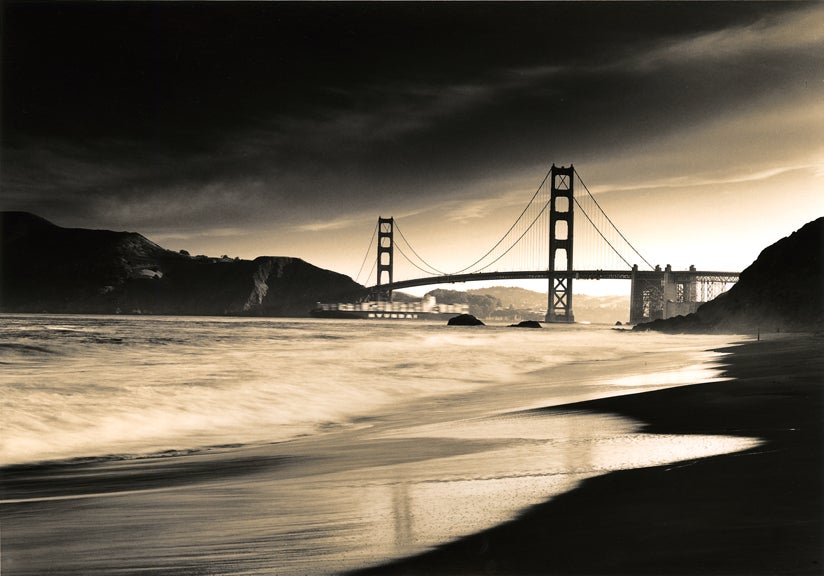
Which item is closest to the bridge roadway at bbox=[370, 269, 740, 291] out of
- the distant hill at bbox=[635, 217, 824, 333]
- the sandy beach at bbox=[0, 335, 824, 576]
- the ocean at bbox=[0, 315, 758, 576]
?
the distant hill at bbox=[635, 217, 824, 333]

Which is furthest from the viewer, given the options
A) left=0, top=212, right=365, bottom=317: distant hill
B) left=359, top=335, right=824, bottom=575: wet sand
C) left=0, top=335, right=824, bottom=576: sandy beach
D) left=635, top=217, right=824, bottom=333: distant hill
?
left=0, top=212, right=365, bottom=317: distant hill

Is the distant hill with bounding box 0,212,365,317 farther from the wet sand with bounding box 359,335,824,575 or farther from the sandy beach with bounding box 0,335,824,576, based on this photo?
the wet sand with bounding box 359,335,824,575

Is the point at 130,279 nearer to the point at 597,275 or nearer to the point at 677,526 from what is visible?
the point at 597,275

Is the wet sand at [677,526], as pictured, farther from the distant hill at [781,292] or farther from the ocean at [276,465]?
the distant hill at [781,292]

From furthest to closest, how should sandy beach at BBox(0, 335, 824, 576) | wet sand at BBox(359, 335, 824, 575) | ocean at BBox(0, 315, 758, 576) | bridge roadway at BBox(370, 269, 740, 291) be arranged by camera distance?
1. bridge roadway at BBox(370, 269, 740, 291)
2. ocean at BBox(0, 315, 758, 576)
3. sandy beach at BBox(0, 335, 824, 576)
4. wet sand at BBox(359, 335, 824, 575)

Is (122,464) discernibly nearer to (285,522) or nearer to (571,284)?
(285,522)

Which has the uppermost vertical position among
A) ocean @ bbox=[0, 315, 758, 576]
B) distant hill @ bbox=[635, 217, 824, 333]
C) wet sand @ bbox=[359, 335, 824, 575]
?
distant hill @ bbox=[635, 217, 824, 333]
